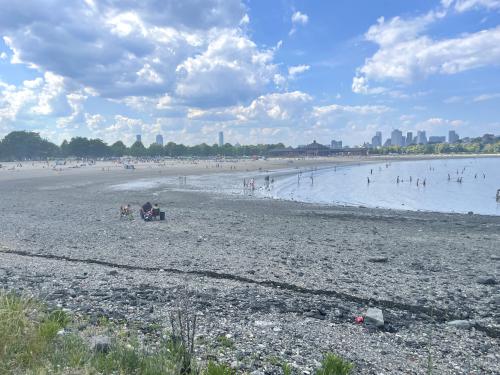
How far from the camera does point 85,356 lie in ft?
16.8

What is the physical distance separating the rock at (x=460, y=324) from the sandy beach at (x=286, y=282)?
3 cm

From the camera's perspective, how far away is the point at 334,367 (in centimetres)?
564

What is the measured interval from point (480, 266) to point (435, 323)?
669 centimetres

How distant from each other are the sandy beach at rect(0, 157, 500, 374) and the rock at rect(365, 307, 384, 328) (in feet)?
0.58

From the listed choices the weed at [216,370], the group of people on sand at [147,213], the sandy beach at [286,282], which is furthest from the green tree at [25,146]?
the weed at [216,370]

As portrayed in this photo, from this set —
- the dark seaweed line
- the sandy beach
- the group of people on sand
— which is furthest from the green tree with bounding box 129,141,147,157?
the dark seaweed line

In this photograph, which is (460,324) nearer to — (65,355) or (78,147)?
(65,355)

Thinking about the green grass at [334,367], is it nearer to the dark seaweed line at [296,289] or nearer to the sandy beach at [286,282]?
the sandy beach at [286,282]

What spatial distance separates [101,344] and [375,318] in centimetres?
520

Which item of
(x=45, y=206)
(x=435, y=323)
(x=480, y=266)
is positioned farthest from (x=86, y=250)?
(x=45, y=206)

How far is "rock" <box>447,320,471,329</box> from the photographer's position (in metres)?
8.07

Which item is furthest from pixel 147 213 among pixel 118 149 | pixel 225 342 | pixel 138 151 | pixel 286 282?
pixel 138 151

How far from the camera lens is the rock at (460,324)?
318 inches

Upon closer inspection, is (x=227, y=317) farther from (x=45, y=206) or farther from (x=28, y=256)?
(x=45, y=206)
